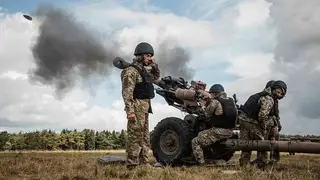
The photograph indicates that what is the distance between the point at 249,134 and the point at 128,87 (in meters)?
3.88

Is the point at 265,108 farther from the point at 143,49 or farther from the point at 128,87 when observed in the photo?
the point at 128,87

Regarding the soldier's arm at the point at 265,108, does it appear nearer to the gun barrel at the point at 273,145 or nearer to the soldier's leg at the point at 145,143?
the gun barrel at the point at 273,145

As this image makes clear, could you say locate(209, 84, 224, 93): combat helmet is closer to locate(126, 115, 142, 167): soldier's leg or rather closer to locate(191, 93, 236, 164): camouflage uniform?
locate(191, 93, 236, 164): camouflage uniform

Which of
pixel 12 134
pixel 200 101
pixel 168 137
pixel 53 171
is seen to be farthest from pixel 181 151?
pixel 12 134

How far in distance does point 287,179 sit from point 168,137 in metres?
5.54

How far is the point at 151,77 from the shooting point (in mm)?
11109

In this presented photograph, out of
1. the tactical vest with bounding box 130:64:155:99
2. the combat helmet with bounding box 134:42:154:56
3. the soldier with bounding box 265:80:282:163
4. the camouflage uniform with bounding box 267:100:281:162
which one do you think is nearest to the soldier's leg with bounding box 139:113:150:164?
the tactical vest with bounding box 130:64:155:99

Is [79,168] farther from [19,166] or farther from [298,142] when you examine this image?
[298,142]

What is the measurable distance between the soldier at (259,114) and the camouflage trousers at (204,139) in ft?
2.35

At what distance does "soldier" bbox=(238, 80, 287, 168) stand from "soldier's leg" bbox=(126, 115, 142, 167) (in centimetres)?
303

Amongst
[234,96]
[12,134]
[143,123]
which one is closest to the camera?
[143,123]

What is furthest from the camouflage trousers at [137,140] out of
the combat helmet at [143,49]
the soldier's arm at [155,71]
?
the combat helmet at [143,49]

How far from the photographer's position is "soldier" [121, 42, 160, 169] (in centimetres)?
1044

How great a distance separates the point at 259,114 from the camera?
12.0 metres
